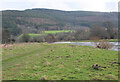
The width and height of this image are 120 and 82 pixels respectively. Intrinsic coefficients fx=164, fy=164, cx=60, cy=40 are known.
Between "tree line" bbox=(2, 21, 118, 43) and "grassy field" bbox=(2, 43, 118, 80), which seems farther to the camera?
"tree line" bbox=(2, 21, 118, 43)

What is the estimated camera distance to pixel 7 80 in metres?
9.88

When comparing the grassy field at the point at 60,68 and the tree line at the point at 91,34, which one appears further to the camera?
the tree line at the point at 91,34

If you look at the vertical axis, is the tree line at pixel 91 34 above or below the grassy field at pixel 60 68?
below

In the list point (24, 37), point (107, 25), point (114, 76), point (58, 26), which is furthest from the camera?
point (58, 26)

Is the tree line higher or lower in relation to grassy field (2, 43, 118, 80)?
lower

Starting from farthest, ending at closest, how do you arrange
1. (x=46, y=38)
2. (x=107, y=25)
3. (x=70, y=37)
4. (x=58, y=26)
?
A: (x=58, y=26), (x=70, y=37), (x=46, y=38), (x=107, y=25)

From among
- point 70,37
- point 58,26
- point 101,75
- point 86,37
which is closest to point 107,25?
point 86,37

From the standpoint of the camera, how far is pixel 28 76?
34.3 ft

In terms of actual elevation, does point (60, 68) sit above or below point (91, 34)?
above

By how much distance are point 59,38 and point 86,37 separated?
27308 millimetres

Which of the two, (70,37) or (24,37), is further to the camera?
(70,37)

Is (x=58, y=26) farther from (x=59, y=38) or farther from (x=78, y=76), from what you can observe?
(x=78, y=76)

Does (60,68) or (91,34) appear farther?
(91,34)

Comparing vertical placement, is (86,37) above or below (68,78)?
below
